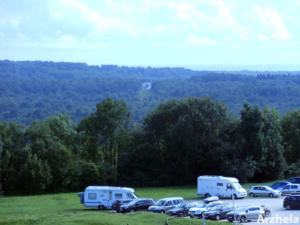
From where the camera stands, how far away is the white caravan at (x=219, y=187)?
1809 inches

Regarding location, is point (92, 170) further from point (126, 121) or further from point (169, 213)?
point (169, 213)

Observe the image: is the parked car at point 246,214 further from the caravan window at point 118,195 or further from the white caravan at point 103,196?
the caravan window at point 118,195

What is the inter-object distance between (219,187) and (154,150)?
85.3ft

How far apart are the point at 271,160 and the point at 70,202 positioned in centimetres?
3369

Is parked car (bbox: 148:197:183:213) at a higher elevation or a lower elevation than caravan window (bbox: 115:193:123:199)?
higher

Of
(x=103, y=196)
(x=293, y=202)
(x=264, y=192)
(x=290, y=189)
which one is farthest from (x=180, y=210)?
(x=290, y=189)

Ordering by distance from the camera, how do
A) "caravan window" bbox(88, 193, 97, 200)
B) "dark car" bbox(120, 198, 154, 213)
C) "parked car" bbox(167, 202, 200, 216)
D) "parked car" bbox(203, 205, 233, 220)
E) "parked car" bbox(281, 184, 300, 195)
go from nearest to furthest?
"parked car" bbox(203, 205, 233, 220), "parked car" bbox(167, 202, 200, 216), "dark car" bbox(120, 198, 154, 213), "caravan window" bbox(88, 193, 97, 200), "parked car" bbox(281, 184, 300, 195)

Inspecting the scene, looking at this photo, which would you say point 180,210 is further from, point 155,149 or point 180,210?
point 155,149

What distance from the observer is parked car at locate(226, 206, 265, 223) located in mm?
30703

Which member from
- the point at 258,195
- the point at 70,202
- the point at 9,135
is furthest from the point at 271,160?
the point at 9,135

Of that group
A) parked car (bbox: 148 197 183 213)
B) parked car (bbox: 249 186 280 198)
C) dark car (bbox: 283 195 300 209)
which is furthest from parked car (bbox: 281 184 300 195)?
parked car (bbox: 148 197 183 213)

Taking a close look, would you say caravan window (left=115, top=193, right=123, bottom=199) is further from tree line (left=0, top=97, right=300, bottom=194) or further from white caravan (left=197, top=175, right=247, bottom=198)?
tree line (left=0, top=97, right=300, bottom=194)

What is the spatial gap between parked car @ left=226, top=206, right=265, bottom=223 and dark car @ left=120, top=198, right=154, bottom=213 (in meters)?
9.00

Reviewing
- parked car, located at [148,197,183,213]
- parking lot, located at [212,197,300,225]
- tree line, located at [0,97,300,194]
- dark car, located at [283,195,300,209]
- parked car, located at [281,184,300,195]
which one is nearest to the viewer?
parking lot, located at [212,197,300,225]
